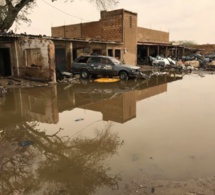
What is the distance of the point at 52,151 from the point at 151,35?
122ft

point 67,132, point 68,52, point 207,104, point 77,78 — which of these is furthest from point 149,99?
point 68,52

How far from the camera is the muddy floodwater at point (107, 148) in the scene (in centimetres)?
388

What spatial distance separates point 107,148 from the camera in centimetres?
542

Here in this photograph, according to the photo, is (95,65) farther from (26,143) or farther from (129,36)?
(26,143)

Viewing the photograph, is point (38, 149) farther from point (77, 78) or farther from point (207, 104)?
point (77, 78)

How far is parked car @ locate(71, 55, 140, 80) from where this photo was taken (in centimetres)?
1739

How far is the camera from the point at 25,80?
16016 mm

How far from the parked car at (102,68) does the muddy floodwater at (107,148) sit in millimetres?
7450

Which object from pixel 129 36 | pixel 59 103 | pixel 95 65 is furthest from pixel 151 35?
pixel 59 103

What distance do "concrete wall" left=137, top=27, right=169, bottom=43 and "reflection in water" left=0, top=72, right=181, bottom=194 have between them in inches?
1050

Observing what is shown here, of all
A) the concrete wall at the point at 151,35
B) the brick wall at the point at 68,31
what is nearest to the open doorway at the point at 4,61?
the brick wall at the point at 68,31

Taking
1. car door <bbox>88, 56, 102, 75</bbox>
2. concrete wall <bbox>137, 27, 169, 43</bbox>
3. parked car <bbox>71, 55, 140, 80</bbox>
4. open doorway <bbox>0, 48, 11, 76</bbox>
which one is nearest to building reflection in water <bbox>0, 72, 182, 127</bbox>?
parked car <bbox>71, 55, 140, 80</bbox>

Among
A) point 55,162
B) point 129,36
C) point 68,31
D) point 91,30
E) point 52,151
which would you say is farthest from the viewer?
point 68,31

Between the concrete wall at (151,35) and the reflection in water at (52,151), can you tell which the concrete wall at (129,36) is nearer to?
the concrete wall at (151,35)
